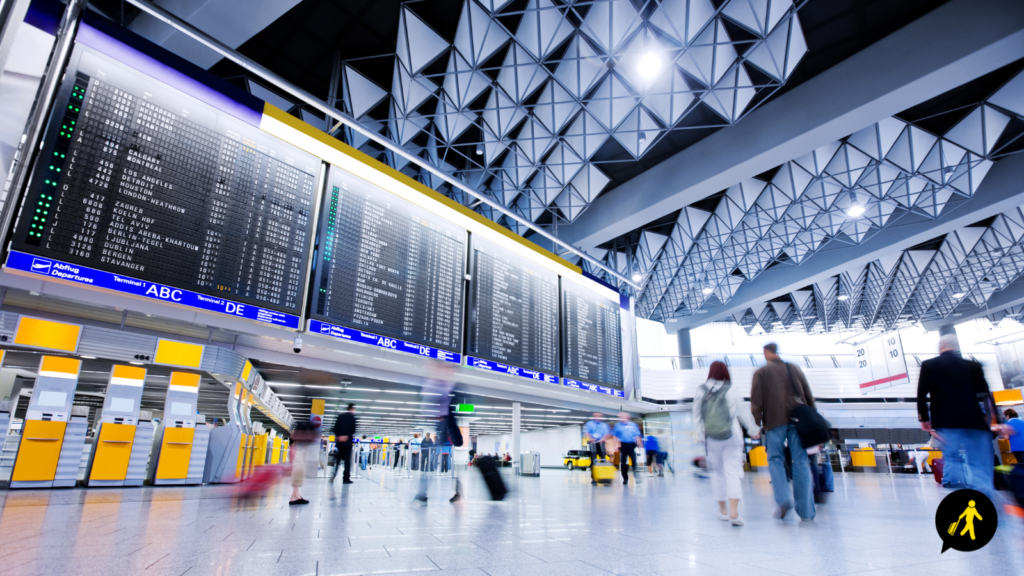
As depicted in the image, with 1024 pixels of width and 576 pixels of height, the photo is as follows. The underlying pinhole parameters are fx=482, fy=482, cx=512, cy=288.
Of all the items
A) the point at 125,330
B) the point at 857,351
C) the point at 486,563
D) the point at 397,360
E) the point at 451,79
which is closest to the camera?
the point at 486,563

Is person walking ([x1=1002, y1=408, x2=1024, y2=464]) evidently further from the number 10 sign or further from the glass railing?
the glass railing

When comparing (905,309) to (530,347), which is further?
(905,309)

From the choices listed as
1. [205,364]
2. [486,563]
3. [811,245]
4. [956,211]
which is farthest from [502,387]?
[956,211]

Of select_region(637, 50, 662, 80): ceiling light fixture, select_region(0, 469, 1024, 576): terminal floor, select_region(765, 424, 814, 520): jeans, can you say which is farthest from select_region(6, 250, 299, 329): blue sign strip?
select_region(637, 50, 662, 80): ceiling light fixture

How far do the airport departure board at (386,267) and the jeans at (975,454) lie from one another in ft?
29.7

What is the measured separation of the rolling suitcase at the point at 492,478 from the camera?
679 cm

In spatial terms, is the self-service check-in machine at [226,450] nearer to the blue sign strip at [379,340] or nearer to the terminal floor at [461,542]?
the blue sign strip at [379,340]

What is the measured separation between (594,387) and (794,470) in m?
11.4

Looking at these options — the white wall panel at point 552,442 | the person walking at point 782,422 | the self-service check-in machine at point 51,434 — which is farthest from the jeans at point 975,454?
the white wall panel at point 552,442

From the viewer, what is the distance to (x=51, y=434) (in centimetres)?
771

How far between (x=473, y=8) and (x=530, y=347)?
883cm

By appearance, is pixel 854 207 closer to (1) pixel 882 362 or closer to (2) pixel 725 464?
(1) pixel 882 362

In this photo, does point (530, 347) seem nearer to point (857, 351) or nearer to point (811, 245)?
point (811, 245)

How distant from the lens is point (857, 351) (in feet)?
79.9
